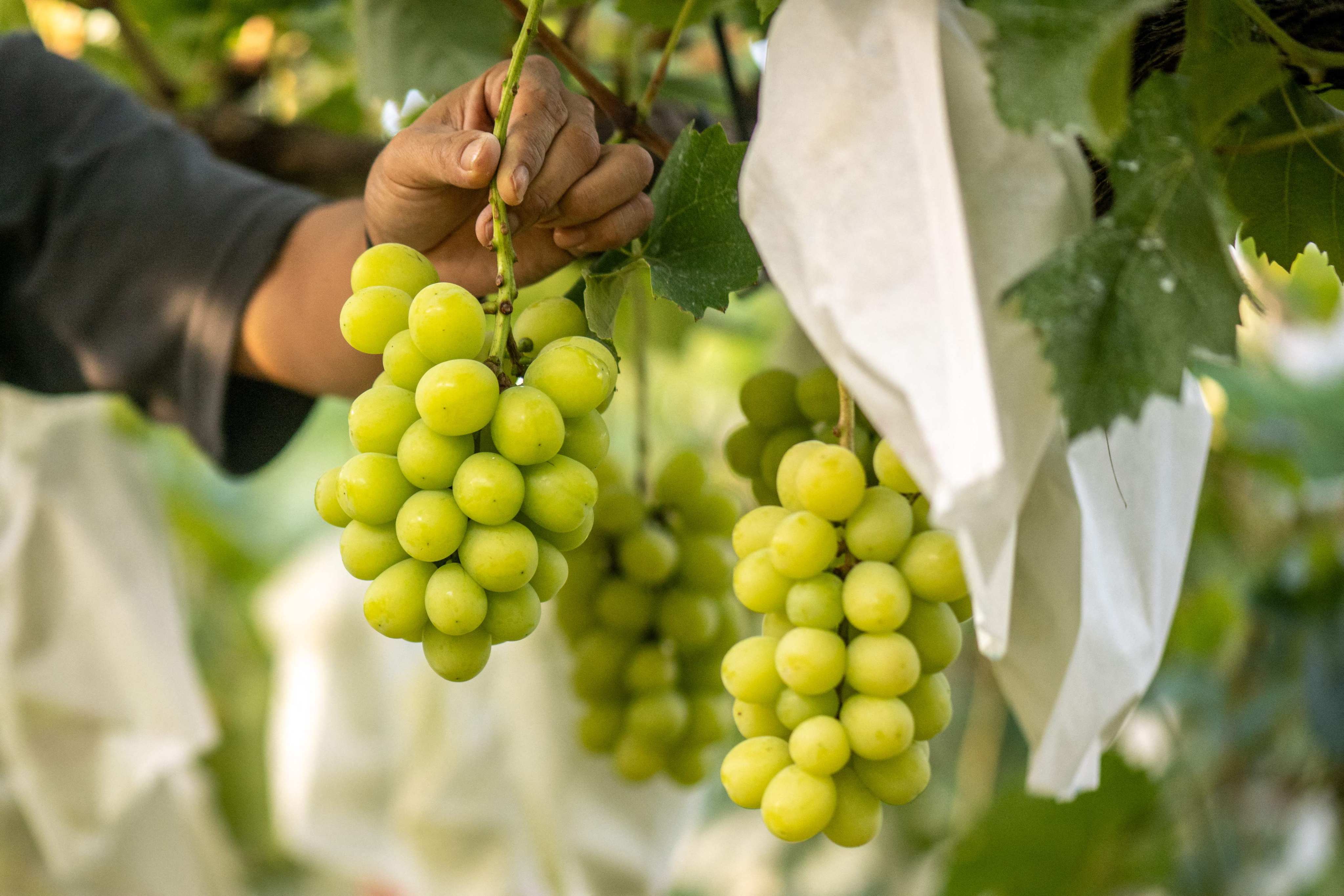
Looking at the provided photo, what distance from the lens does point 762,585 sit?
34 centimetres

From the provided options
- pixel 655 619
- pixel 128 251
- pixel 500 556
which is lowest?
pixel 655 619

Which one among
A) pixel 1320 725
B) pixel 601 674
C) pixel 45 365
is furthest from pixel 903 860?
pixel 45 365

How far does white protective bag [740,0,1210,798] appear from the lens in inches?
10.2

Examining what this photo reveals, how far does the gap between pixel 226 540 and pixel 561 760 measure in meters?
1.34

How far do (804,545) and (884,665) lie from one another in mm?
45

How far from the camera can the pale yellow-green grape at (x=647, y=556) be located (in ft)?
1.70

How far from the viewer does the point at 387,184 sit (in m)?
0.37

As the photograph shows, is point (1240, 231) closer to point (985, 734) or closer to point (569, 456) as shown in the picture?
point (569, 456)

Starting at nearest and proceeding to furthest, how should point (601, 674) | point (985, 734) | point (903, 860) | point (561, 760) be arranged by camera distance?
point (601, 674)
point (561, 760)
point (985, 734)
point (903, 860)

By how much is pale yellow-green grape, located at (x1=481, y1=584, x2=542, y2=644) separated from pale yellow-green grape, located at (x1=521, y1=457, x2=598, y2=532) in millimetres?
Answer: 23

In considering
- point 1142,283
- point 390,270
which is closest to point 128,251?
point 390,270

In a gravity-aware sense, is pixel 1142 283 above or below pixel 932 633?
above

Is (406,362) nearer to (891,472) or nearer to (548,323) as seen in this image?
(548,323)

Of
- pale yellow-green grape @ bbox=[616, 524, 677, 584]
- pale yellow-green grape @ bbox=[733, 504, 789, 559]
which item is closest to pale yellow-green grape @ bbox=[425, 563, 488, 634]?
pale yellow-green grape @ bbox=[733, 504, 789, 559]
